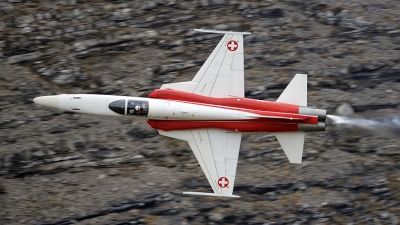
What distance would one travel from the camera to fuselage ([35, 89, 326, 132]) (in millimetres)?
29000

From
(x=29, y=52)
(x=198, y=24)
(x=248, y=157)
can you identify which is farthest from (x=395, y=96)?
(x=29, y=52)

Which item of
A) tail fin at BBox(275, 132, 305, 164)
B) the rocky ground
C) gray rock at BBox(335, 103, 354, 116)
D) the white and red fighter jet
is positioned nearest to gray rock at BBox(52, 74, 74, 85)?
the rocky ground

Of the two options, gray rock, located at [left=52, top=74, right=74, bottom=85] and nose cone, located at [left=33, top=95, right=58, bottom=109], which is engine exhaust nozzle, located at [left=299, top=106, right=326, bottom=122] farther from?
gray rock, located at [left=52, top=74, right=74, bottom=85]

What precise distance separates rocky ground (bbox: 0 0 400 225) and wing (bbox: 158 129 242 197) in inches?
105

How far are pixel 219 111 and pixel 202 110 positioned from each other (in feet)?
2.04

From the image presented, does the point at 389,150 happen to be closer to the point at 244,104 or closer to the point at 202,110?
the point at 244,104

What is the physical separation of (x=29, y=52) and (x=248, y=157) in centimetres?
1089

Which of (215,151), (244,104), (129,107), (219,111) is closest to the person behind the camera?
(129,107)

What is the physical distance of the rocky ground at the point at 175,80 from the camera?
32.4 metres

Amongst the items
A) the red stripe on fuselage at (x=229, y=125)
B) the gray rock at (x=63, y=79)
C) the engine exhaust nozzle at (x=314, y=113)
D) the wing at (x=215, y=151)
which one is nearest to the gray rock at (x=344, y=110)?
the engine exhaust nozzle at (x=314, y=113)

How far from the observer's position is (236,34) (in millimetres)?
29781

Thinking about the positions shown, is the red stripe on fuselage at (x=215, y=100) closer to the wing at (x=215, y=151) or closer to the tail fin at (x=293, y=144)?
the wing at (x=215, y=151)

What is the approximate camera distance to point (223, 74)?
29.8 m

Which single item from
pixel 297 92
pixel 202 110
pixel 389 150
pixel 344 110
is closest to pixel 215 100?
pixel 202 110
